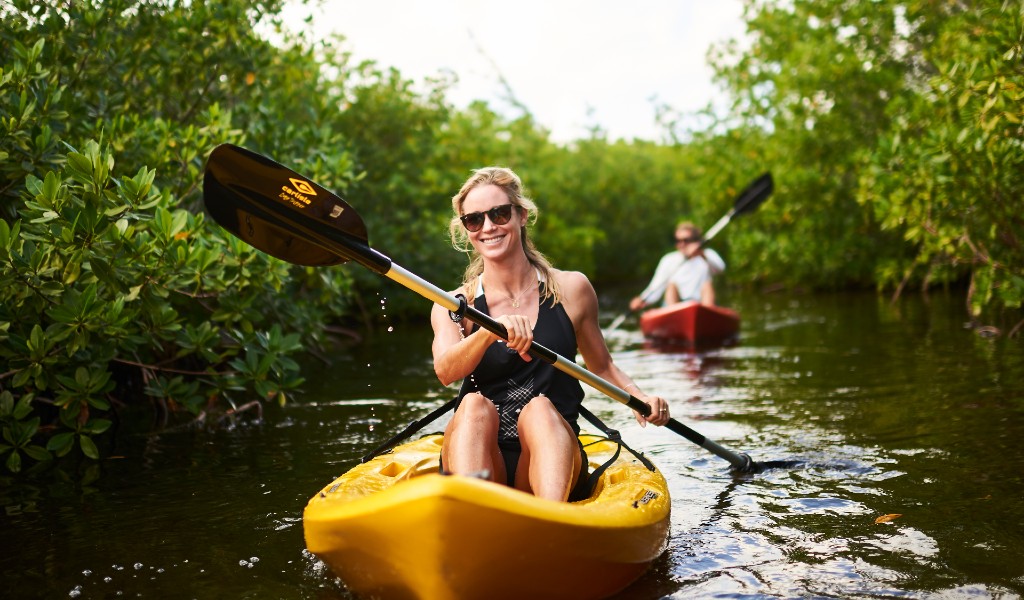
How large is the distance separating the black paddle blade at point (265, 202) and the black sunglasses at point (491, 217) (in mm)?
387

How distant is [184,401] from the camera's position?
5.68m

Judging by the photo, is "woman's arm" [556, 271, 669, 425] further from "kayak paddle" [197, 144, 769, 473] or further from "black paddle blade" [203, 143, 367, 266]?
"black paddle blade" [203, 143, 367, 266]

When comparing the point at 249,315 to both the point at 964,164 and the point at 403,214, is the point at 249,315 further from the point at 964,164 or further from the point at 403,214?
the point at 403,214

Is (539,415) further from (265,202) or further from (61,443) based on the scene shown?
(61,443)

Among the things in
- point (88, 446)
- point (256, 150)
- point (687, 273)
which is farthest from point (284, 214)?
point (687, 273)

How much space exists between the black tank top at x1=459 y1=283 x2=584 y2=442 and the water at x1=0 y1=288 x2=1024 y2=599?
676 mm

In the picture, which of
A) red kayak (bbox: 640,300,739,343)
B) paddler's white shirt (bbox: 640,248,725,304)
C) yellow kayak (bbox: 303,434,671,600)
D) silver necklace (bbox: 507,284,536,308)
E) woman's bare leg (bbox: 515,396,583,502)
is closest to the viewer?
yellow kayak (bbox: 303,434,671,600)

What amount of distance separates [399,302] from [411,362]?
4921mm

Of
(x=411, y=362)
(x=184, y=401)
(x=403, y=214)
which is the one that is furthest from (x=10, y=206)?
(x=403, y=214)

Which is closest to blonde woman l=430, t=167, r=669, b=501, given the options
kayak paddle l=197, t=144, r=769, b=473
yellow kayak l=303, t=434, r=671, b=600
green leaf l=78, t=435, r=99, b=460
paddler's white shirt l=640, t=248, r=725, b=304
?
kayak paddle l=197, t=144, r=769, b=473

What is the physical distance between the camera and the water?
3.27m

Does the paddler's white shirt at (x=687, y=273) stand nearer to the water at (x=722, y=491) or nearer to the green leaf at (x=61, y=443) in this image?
the water at (x=722, y=491)

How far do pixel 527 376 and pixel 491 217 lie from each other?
23.1 inches

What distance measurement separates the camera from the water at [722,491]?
327 cm
